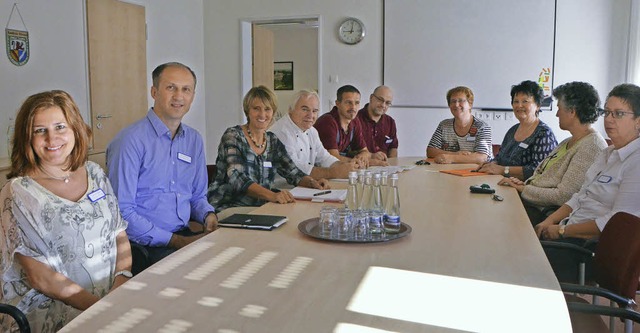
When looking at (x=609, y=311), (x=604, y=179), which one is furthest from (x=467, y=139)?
(x=609, y=311)

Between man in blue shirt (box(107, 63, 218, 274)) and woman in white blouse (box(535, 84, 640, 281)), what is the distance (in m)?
1.77

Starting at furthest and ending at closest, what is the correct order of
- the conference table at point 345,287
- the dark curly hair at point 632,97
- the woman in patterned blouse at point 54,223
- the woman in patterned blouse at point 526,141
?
the woman in patterned blouse at point 526,141, the dark curly hair at point 632,97, the woman in patterned blouse at point 54,223, the conference table at point 345,287

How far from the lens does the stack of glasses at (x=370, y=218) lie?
207 centimetres

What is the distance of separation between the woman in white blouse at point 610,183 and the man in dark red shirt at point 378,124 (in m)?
2.34

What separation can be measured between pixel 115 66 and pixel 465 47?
4.09 m

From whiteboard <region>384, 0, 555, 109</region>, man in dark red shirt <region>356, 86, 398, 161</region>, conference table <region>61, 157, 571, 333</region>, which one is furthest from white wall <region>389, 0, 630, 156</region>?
conference table <region>61, 157, 571, 333</region>

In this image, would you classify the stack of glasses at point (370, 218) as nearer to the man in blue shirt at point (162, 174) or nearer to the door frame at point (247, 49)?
the man in blue shirt at point (162, 174)

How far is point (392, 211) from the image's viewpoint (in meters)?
2.21

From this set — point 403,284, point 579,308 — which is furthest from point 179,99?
point 579,308

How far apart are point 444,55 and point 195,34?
3.35m

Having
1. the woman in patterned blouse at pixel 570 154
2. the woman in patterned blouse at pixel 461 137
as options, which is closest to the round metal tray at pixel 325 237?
the woman in patterned blouse at pixel 570 154

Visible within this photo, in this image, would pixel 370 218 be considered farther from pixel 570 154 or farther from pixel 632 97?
pixel 570 154

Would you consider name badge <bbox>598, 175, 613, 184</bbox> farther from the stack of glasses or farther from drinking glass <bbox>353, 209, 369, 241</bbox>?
drinking glass <bbox>353, 209, 369, 241</bbox>

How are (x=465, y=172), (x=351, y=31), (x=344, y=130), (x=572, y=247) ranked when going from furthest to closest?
(x=351, y=31) → (x=344, y=130) → (x=465, y=172) → (x=572, y=247)
